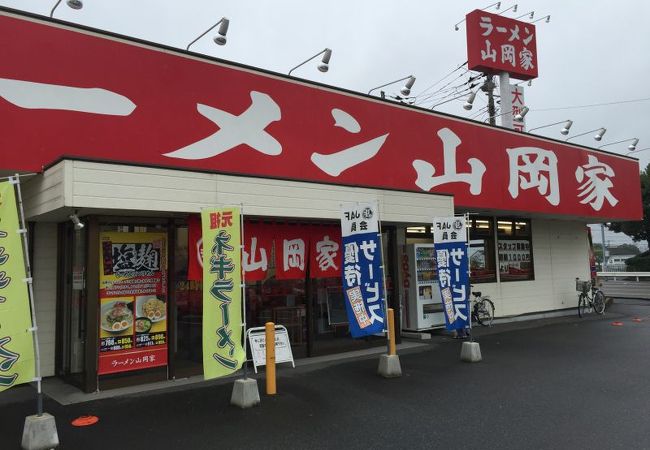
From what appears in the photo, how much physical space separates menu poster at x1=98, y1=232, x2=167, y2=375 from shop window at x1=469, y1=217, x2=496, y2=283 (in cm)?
942

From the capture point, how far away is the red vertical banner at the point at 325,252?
9.63 metres

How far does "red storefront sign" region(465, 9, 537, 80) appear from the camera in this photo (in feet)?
56.6

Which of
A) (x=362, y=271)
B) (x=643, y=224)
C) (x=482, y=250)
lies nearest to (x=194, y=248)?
(x=362, y=271)

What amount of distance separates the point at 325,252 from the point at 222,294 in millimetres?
3625

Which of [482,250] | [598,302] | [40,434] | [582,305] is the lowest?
[582,305]

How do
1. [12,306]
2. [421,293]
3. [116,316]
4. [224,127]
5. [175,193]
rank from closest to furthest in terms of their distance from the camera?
[12,306] → [175,193] → [116,316] → [224,127] → [421,293]

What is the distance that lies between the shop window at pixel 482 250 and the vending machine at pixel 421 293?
2.38 metres

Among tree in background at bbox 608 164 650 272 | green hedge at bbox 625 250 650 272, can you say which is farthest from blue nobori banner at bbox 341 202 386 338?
green hedge at bbox 625 250 650 272

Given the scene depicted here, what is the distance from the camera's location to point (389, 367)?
8.15 metres

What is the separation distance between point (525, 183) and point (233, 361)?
11.0m

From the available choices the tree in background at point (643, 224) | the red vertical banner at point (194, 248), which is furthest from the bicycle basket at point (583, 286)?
the tree in background at point (643, 224)

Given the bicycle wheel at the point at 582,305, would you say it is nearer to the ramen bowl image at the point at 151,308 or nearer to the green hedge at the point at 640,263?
the ramen bowl image at the point at 151,308

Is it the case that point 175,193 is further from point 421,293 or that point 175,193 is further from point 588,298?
point 588,298

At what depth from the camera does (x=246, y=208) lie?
8.04m
